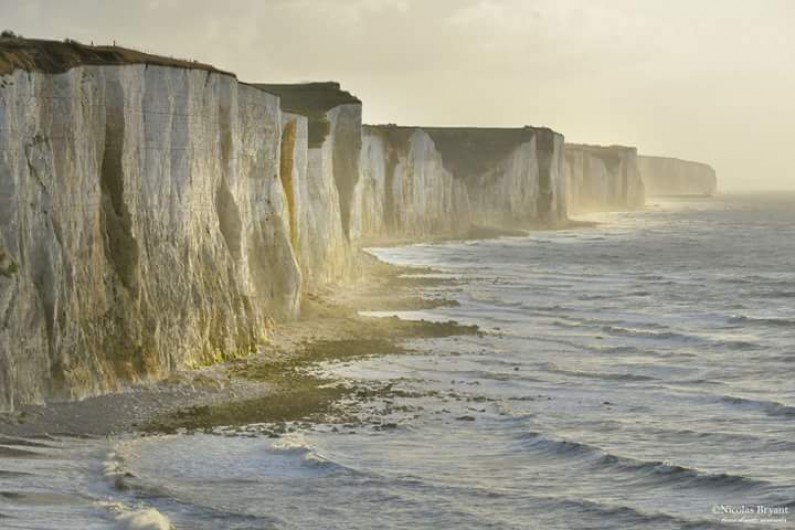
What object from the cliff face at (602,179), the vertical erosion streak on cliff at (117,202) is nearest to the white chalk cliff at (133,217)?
the vertical erosion streak on cliff at (117,202)

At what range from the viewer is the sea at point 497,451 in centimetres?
1752

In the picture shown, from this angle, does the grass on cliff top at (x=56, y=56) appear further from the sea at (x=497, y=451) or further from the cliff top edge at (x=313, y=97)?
the cliff top edge at (x=313, y=97)

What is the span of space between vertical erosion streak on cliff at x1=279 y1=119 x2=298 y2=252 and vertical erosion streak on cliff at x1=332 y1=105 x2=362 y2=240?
13393 millimetres

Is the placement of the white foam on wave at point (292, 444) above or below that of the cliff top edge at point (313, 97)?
below

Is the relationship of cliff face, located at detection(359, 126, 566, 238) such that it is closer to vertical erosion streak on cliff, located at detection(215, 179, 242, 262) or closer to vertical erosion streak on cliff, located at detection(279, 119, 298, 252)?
vertical erosion streak on cliff, located at detection(279, 119, 298, 252)

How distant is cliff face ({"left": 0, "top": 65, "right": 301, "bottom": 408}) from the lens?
70.8ft

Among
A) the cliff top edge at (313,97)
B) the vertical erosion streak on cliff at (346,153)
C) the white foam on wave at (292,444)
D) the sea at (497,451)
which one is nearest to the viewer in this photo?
the sea at (497,451)

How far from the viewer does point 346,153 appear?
54625 mm

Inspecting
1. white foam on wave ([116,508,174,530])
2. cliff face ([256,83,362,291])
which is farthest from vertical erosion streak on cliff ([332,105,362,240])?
white foam on wave ([116,508,174,530])

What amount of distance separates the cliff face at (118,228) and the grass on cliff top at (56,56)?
0.22 metres

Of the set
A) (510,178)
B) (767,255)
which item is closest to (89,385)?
(767,255)

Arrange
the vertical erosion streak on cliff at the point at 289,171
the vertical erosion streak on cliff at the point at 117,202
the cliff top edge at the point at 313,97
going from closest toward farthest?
1. the vertical erosion streak on cliff at the point at 117,202
2. the vertical erosion streak on cliff at the point at 289,171
3. the cliff top edge at the point at 313,97

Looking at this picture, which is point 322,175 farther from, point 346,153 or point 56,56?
point 56,56

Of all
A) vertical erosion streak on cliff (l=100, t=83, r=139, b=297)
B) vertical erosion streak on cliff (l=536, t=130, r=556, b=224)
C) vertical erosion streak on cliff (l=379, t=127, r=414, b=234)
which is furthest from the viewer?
vertical erosion streak on cliff (l=536, t=130, r=556, b=224)
